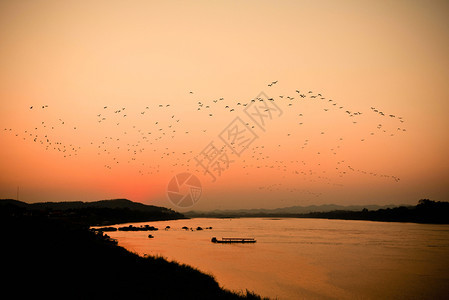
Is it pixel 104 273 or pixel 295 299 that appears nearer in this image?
pixel 104 273

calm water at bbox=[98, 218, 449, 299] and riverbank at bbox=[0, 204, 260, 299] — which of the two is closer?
riverbank at bbox=[0, 204, 260, 299]

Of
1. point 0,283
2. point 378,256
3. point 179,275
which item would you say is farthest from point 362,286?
point 0,283

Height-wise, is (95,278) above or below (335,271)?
above

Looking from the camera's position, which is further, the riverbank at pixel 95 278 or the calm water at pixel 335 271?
the calm water at pixel 335 271

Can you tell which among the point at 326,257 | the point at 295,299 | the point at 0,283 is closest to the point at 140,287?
the point at 0,283

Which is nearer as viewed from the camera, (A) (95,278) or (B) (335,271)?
(A) (95,278)

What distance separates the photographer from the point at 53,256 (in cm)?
3162

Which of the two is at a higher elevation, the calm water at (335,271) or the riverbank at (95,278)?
the riverbank at (95,278)

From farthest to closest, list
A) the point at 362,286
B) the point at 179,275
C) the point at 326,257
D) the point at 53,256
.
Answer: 1. the point at 326,257
2. the point at 362,286
3. the point at 53,256
4. the point at 179,275

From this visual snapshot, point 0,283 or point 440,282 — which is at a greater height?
point 0,283

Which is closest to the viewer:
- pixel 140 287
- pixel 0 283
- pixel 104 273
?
pixel 0 283

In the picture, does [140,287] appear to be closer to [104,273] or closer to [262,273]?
[104,273]

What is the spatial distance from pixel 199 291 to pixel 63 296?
844 centimetres

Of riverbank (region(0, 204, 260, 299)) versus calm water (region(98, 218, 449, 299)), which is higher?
riverbank (region(0, 204, 260, 299))
